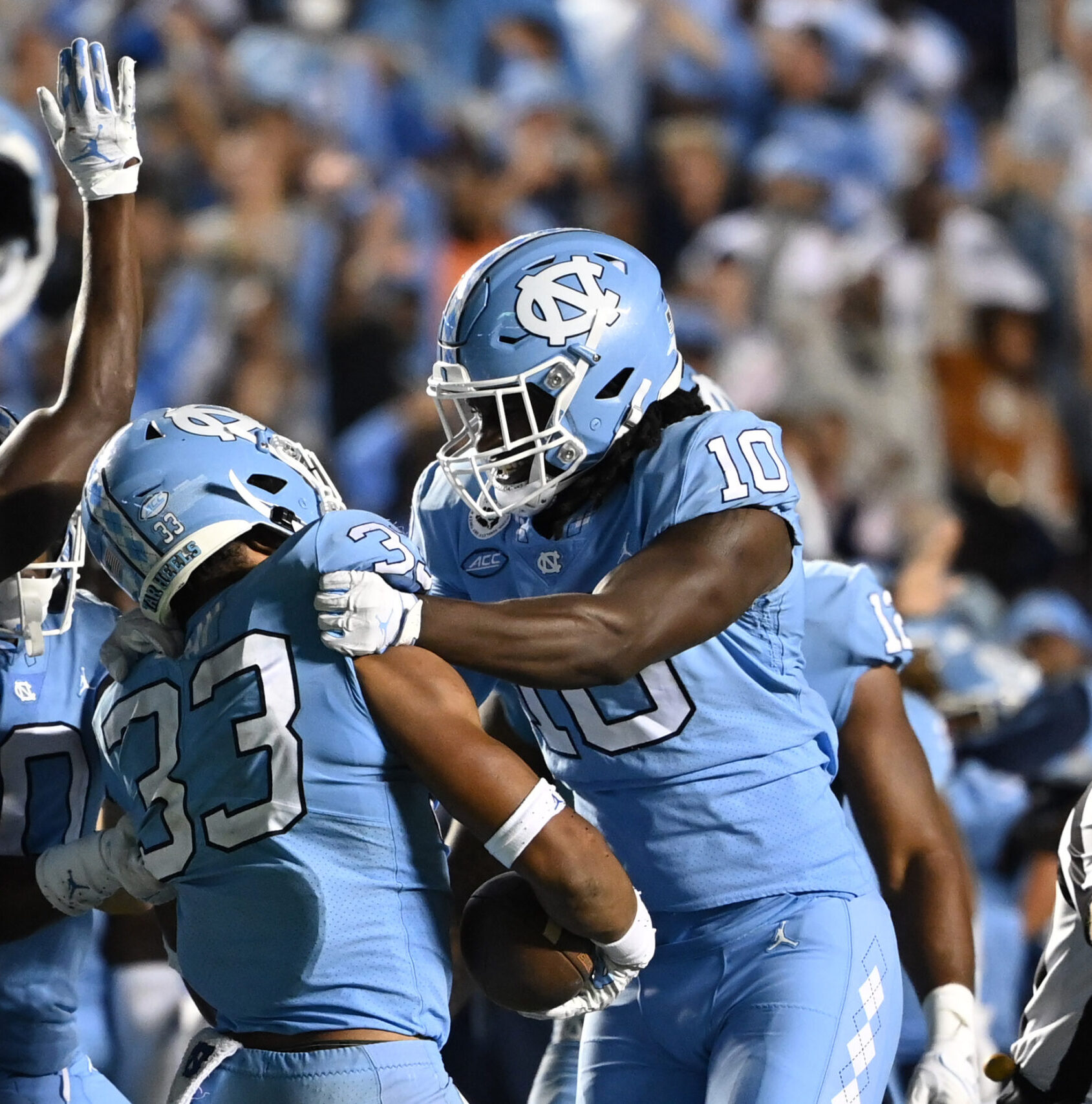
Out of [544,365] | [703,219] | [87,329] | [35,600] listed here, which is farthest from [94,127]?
[703,219]

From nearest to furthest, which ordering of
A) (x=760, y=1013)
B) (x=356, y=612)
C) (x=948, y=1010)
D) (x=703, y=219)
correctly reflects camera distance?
1. (x=356, y=612)
2. (x=760, y=1013)
3. (x=948, y=1010)
4. (x=703, y=219)

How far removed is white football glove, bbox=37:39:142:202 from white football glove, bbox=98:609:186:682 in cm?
87

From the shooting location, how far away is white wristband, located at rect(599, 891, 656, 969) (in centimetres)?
193

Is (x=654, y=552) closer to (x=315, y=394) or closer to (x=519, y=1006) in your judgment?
(x=519, y=1006)

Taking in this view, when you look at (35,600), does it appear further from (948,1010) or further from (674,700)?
(948,1010)

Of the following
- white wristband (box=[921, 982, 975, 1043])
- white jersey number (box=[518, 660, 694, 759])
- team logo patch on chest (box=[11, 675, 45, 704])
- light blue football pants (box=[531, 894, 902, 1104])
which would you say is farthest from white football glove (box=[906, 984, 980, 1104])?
team logo patch on chest (box=[11, 675, 45, 704])

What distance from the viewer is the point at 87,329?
253cm

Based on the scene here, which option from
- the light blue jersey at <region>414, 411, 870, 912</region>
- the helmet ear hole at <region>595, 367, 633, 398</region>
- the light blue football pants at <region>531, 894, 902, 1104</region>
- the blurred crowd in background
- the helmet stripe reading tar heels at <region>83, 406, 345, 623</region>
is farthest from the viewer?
the blurred crowd in background

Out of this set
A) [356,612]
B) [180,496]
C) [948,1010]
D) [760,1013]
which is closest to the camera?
[356,612]

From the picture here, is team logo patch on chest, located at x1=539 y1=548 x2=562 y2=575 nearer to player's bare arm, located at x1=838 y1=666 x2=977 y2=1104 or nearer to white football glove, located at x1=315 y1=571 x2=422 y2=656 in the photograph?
white football glove, located at x1=315 y1=571 x2=422 y2=656

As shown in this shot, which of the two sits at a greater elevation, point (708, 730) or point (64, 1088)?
point (708, 730)

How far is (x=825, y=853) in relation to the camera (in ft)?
7.32

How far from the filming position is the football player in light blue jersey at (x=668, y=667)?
205 cm

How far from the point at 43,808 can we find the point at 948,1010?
139 centimetres
